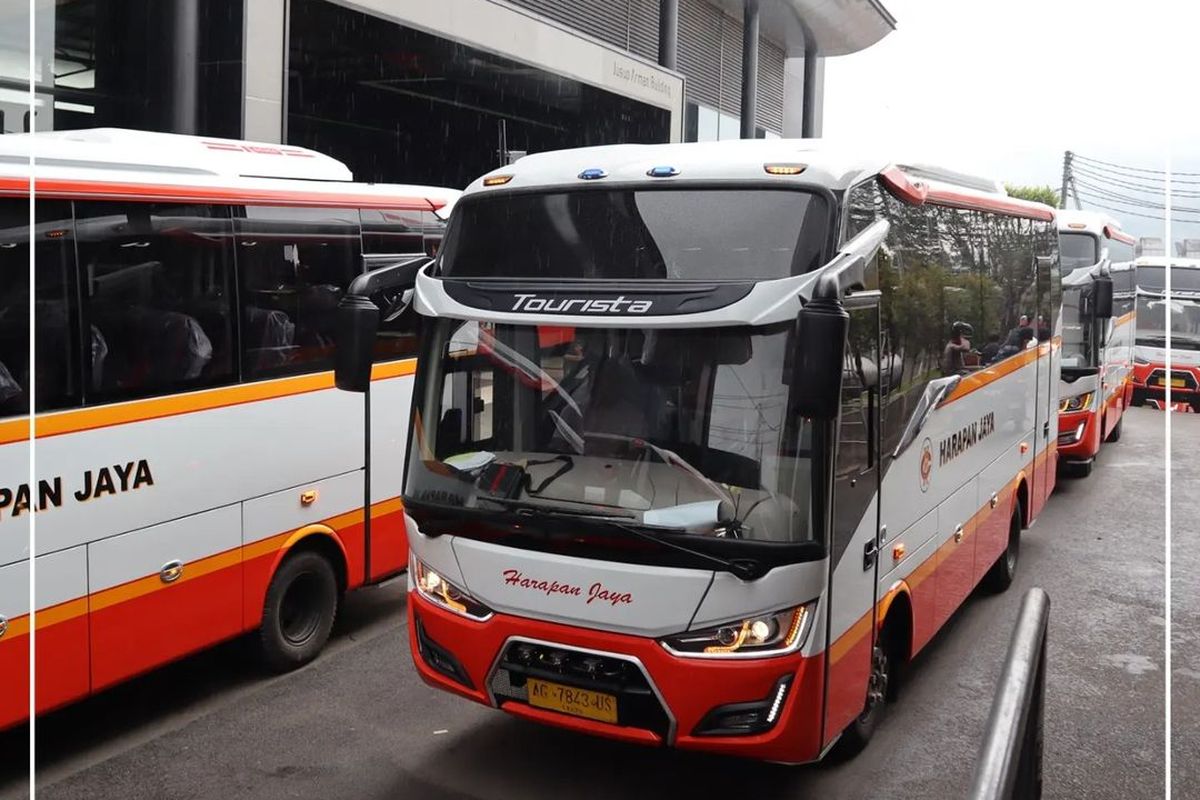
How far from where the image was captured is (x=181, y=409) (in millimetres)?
6242

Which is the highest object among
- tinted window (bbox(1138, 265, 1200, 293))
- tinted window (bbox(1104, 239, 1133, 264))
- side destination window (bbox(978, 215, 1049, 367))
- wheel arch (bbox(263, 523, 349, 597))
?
tinted window (bbox(1104, 239, 1133, 264))

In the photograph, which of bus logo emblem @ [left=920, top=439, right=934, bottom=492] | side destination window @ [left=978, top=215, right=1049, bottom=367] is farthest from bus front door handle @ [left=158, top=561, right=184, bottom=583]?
side destination window @ [left=978, top=215, right=1049, bottom=367]

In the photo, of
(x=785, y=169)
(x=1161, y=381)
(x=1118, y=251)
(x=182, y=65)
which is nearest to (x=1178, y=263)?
(x=1161, y=381)

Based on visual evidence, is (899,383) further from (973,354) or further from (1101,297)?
(1101,297)

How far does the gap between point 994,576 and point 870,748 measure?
3.66 metres

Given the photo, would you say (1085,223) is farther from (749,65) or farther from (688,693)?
Result: (749,65)

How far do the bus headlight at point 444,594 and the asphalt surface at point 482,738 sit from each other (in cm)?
93

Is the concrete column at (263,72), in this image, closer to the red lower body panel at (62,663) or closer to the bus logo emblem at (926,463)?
the red lower body panel at (62,663)

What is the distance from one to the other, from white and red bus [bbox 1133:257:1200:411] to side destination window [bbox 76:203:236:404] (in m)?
18.5

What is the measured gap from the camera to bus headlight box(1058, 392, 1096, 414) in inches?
551

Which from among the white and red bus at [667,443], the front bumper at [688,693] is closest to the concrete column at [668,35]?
the white and red bus at [667,443]

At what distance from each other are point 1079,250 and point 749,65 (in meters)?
15.7

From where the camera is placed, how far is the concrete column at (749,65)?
29152 mm

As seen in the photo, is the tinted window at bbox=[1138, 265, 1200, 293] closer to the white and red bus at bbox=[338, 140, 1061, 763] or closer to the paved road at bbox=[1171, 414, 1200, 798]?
the paved road at bbox=[1171, 414, 1200, 798]
